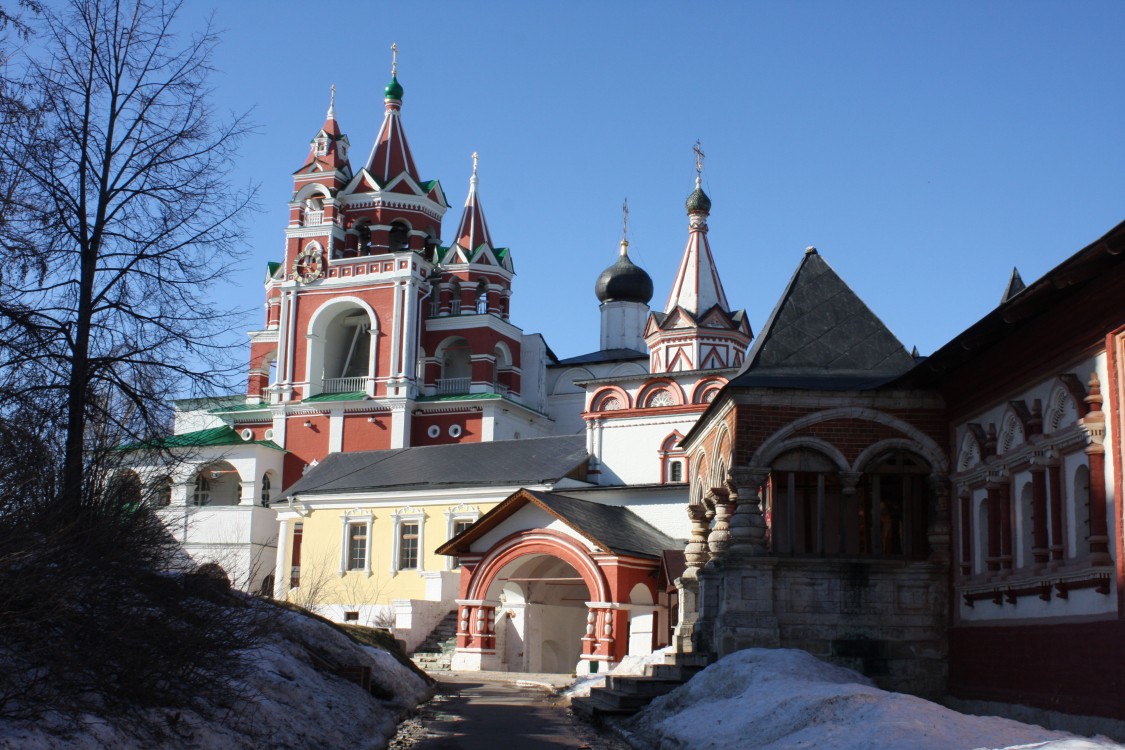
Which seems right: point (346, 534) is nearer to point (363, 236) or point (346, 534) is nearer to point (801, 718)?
point (363, 236)

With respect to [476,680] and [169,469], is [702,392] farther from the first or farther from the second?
[169,469]

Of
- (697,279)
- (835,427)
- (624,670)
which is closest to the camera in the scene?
(835,427)

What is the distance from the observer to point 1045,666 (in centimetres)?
1171

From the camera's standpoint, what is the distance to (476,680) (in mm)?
24891

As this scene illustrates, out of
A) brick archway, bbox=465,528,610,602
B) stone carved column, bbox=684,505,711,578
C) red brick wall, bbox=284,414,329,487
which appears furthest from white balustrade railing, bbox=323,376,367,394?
stone carved column, bbox=684,505,711,578

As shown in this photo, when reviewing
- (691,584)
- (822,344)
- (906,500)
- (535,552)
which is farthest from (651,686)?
(535,552)

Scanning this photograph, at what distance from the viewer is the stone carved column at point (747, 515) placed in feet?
48.3

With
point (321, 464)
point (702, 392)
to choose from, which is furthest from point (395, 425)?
point (702, 392)

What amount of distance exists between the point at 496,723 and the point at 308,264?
3711cm

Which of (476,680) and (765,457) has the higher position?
(765,457)

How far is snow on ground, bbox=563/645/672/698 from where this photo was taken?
1753cm

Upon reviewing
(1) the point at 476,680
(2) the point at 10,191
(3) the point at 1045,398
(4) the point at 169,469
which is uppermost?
(2) the point at 10,191

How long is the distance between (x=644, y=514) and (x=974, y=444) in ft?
68.3

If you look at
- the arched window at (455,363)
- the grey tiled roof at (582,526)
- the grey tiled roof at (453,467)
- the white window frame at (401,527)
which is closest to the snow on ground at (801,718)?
the grey tiled roof at (582,526)
